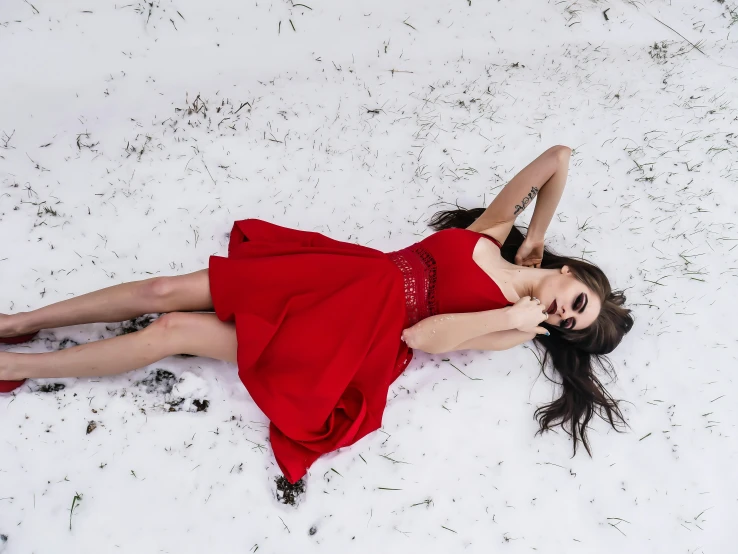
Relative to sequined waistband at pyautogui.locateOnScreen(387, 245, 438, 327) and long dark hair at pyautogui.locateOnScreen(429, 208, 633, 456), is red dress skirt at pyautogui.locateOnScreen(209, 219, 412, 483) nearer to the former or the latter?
sequined waistband at pyautogui.locateOnScreen(387, 245, 438, 327)

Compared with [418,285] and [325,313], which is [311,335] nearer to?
[325,313]

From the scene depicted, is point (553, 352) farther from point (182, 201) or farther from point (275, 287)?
point (182, 201)

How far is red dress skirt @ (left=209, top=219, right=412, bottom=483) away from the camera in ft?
10.1

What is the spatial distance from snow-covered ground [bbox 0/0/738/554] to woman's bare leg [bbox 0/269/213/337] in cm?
32

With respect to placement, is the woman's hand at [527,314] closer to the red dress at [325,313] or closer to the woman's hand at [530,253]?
the red dress at [325,313]

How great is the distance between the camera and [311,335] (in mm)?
3088

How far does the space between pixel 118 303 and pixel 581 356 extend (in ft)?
11.0

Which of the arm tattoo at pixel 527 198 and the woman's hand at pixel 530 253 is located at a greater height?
the arm tattoo at pixel 527 198

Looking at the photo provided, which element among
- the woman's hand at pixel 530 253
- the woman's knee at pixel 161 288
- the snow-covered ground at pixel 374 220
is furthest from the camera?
the woman's hand at pixel 530 253

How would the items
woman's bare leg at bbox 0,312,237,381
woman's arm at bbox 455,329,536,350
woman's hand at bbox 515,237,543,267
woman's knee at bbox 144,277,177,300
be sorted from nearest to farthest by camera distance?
woman's bare leg at bbox 0,312,237,381
woman's knee at bbox 144,277,177,300
woman's arm at bbox 455,329,536,350
woman's hand at bbox 515,237,543,267

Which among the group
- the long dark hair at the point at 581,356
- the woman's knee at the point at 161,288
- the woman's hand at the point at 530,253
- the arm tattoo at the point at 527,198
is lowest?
the long dark hair at the point at 581,356

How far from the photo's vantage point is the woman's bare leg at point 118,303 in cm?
317

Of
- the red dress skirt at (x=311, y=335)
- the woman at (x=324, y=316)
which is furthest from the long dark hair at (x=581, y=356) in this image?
the red dress skirt at (x=311, y=335)

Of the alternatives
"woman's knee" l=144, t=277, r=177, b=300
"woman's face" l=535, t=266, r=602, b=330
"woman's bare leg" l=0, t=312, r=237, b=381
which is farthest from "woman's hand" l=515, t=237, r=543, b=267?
"woman's knee" l=144, t=277, r=177, b=300
